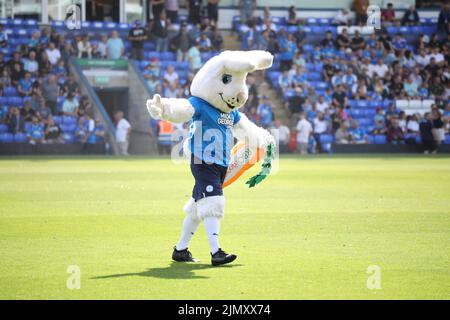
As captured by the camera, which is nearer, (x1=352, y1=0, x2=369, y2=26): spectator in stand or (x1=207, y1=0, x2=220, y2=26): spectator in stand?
(x1=207, y1=0, x2=220, y2=26): spectator in stand

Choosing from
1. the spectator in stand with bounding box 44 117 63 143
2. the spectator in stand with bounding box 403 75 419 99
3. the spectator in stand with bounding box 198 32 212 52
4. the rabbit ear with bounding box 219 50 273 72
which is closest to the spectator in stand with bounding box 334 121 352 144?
the spectator in stand with bounding box 403 75 419 99

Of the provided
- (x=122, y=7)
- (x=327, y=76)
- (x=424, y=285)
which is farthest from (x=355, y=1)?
(x=424, y=285)

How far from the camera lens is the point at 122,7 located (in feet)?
123

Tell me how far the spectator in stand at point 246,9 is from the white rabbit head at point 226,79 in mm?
27588

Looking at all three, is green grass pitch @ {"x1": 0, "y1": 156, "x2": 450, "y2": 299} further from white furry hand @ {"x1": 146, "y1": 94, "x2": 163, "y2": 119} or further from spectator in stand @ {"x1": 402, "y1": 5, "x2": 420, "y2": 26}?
spectator in stand @ {"x1": 402, "y1": 5, "x2": 420, "y2": 26}

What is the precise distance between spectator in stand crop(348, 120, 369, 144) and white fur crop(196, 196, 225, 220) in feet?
79.3

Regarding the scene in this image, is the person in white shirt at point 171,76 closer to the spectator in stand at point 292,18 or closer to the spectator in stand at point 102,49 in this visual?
the spectator in stand at point 102,49

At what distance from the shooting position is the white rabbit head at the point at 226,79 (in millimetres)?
9961

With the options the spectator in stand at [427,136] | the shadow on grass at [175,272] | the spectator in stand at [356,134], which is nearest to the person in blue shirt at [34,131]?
the spectator in stand at [356,134]

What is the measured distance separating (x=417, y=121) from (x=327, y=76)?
3939 millimetres

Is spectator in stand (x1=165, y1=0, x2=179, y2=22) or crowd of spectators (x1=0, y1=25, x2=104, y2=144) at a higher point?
spectator in stand (x1=165, y1=0, x2=179, y2=22)

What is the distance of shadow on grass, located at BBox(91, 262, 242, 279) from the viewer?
29.3 ft

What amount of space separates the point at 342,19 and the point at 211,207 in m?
30.0

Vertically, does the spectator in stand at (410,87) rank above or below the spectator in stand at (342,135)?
above
